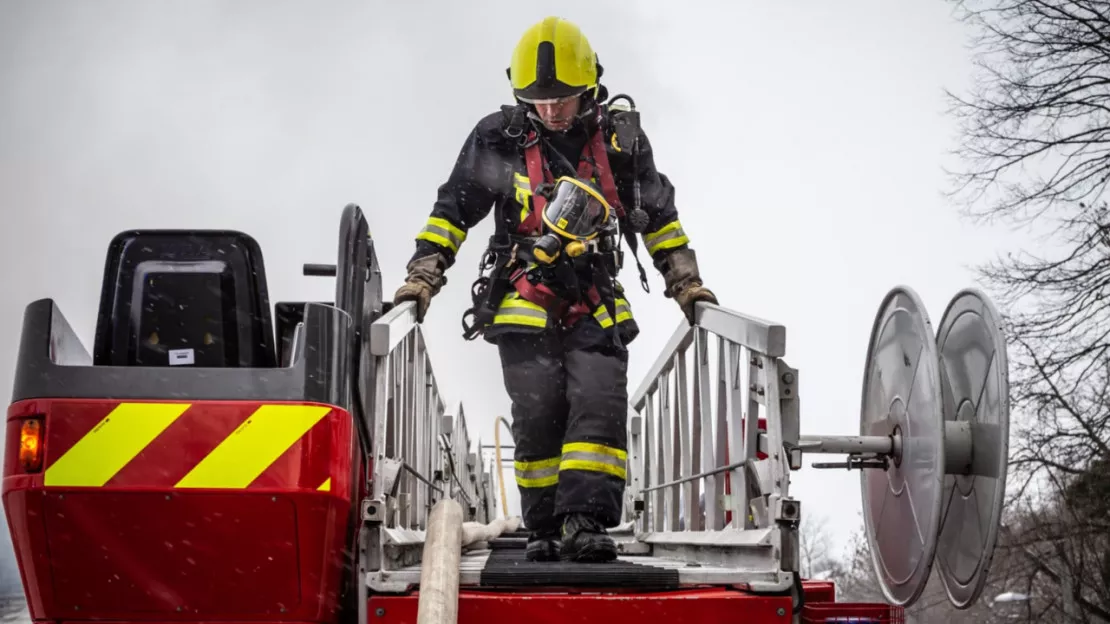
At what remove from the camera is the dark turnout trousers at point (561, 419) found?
3549mm

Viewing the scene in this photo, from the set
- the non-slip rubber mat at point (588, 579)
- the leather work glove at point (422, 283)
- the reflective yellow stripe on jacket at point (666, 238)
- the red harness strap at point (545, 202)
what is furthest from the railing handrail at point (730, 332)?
the leather work glove at point (422, 283)

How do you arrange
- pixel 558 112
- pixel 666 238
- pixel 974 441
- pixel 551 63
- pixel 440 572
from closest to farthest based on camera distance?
1. pixel 440 572
2. pixel 974 441
3. pixel 551 63
4. pixel 558 112
5. pixel 666 238

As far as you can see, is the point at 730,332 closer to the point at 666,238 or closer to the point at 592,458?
the point at 592,458

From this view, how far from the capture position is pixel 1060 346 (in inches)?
448

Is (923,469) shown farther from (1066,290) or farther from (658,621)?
(1066,290)

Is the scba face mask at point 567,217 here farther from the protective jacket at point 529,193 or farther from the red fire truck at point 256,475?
the red fire truck at point 256,475

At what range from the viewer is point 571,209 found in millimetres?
3629

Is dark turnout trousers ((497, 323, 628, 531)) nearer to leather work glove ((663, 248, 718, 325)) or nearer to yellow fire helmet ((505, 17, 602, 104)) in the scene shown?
leather work glove ((663, 248, 718, 325))

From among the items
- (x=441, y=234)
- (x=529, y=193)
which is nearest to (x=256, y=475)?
(x=441, y=234)

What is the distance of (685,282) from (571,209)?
541mm

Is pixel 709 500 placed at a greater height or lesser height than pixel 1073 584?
greater

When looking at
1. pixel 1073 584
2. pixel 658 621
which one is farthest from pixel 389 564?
pixel 1073 584

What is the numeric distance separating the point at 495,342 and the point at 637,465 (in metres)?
2.89

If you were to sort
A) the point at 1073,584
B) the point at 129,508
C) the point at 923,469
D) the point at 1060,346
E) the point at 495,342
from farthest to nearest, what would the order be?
the point at 1073,584 → the point at 1060,346 → the point at 495,342 → the point at 923,469 → the point at 129,508
